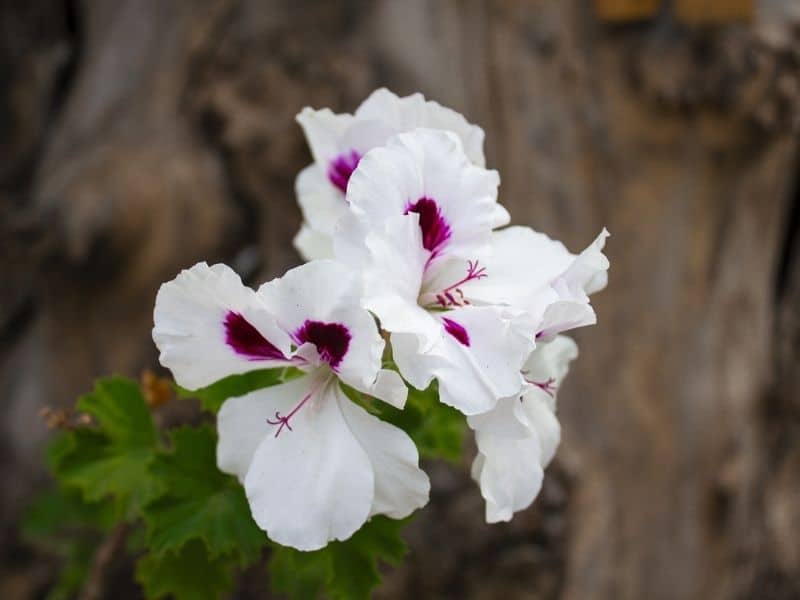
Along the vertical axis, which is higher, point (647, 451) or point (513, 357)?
point (513, 357)

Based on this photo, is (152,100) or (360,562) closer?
(360,562)

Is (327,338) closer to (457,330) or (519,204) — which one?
(457,330)

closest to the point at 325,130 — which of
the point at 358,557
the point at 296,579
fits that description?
the point at 358,557

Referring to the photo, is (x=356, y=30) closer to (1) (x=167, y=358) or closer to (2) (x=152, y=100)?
(2) (x=152, y=100)

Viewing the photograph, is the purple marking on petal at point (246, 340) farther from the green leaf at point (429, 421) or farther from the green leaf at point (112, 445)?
the green leaf at point (112, 445)

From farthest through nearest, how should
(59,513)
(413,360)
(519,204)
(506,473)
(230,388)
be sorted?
(519,204)
(59,513)
(230,388)
(506,473)
(413,360)

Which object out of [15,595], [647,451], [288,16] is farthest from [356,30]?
[15,595]

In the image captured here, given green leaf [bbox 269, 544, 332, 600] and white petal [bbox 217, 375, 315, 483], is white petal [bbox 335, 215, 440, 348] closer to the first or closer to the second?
white petal [bbox 217, 375, 315, 483]
